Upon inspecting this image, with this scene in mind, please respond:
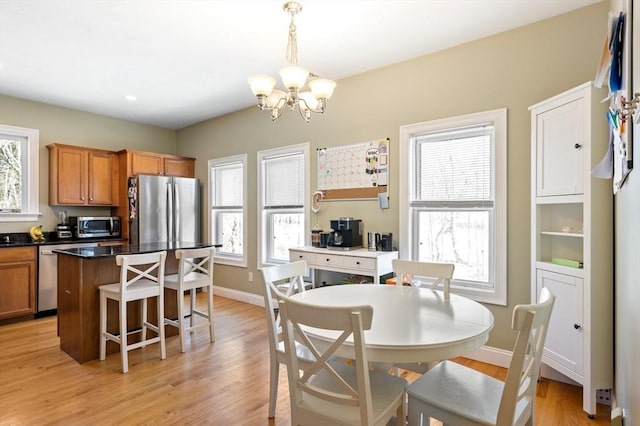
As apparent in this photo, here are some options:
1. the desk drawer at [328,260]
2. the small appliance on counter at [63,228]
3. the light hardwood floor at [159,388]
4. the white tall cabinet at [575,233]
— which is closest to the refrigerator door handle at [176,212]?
the small appliance on counter at [63,228]

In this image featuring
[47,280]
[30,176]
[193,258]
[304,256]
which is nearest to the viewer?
[193,258]

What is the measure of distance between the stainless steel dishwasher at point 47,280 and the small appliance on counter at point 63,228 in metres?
0.41

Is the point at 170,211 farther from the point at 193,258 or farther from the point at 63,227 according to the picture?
the point at 193,258

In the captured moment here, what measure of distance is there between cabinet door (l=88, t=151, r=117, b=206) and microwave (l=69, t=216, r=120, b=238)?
0.86 ft

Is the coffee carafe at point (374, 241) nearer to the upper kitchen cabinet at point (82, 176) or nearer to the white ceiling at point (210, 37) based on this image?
the white ceiling at point (210, 37)

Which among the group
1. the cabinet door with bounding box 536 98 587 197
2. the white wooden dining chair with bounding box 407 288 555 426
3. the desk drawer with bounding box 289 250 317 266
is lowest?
the white wooden dining chair with bounding box 407 288 555 426

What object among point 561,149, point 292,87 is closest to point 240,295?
point 292,87

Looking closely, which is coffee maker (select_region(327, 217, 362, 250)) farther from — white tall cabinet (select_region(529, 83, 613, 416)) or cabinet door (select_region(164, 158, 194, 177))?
cabinet door (select_region(164, 158, 194, 177))

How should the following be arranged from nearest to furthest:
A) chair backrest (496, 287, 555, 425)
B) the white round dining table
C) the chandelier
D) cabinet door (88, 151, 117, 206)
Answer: chair backrest (496, 287, 555, 425) < the white round dining table < the chandelier < cabinet door (88, 151, 117, 206)

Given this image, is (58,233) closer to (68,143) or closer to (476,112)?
(68,143)

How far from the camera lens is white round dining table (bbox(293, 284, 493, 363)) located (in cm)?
136

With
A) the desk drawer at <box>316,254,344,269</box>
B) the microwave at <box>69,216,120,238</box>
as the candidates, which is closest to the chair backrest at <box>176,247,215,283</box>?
the desk drawer at <box>316,254,344,269</box>

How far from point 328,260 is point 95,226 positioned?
3496 mm

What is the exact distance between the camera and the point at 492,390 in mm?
1532
